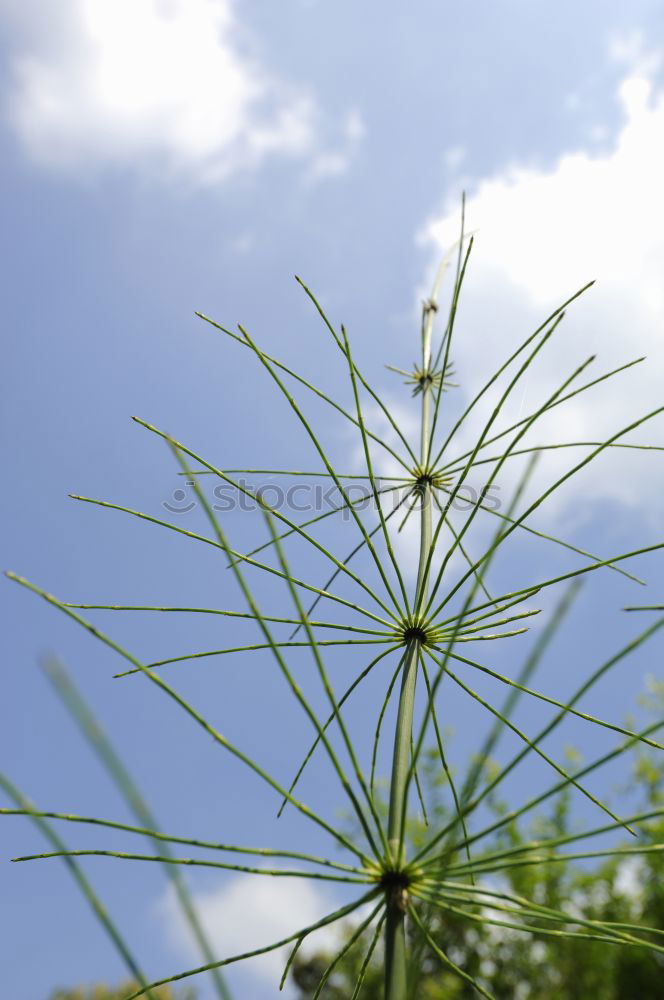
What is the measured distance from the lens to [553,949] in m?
12.3

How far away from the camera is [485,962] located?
44.8 ft

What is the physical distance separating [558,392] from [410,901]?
71 cm

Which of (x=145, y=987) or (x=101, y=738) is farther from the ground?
(x=101, y=738)

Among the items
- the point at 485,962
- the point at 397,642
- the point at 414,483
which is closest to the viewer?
the point at 397,642

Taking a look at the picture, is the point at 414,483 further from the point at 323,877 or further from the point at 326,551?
the point at 323,877

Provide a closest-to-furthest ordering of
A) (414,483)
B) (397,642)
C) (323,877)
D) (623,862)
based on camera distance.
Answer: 1. (323,877)
2. (397,642)
3. (414,483)
4. (623,862)

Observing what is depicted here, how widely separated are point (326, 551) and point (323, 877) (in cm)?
57

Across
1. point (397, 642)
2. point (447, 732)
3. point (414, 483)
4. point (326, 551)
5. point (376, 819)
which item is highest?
point (447, 732)

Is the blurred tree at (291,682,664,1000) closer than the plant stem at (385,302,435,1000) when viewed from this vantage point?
No

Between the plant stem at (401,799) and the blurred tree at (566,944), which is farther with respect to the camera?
the blurred tree at (566,944)

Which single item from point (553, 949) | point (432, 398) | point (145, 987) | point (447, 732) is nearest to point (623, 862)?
Result: point (553, 949)

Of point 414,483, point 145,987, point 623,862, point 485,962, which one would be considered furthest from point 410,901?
point 485,962

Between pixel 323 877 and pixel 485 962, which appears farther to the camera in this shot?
pixel 485 962

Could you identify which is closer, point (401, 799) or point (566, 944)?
point (401, 799)
